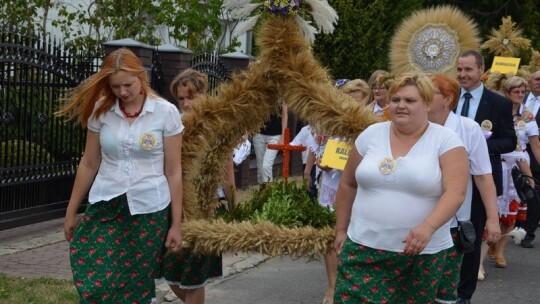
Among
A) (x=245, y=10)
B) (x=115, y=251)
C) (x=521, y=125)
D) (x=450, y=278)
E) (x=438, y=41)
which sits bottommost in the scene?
(x=450, y=278)

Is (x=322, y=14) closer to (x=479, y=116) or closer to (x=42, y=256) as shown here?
(x=479, y=116)

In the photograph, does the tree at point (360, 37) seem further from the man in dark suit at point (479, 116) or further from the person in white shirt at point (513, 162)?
the man in dark suit at point (479, 116)

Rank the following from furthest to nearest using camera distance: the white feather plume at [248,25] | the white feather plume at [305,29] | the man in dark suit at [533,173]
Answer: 1. the man in dark suit at [533,173]
2. the white feather plume at [248,25]
3. the white feather plume at [305,29]

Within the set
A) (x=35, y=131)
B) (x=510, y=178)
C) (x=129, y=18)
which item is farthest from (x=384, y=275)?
(x=129, y=18)

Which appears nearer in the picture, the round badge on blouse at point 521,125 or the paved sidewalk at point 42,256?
the paved sidewalk at point 42,256

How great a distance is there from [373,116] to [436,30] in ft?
4.74

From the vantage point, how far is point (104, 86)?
5176 millimetres

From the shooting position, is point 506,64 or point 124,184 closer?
point 124,184

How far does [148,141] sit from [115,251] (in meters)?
0.60

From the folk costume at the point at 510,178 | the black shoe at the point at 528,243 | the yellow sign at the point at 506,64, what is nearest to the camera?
the folk costume at the point at 510,178

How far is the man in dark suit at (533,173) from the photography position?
1045 cm

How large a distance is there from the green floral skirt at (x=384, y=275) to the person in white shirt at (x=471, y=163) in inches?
23.5

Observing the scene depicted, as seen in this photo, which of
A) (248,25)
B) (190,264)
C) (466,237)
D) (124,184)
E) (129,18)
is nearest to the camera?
(124,184)

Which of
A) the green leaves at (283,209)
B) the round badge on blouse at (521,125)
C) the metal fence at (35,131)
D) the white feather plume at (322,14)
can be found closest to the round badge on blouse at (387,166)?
the green leaves at (283,209)
